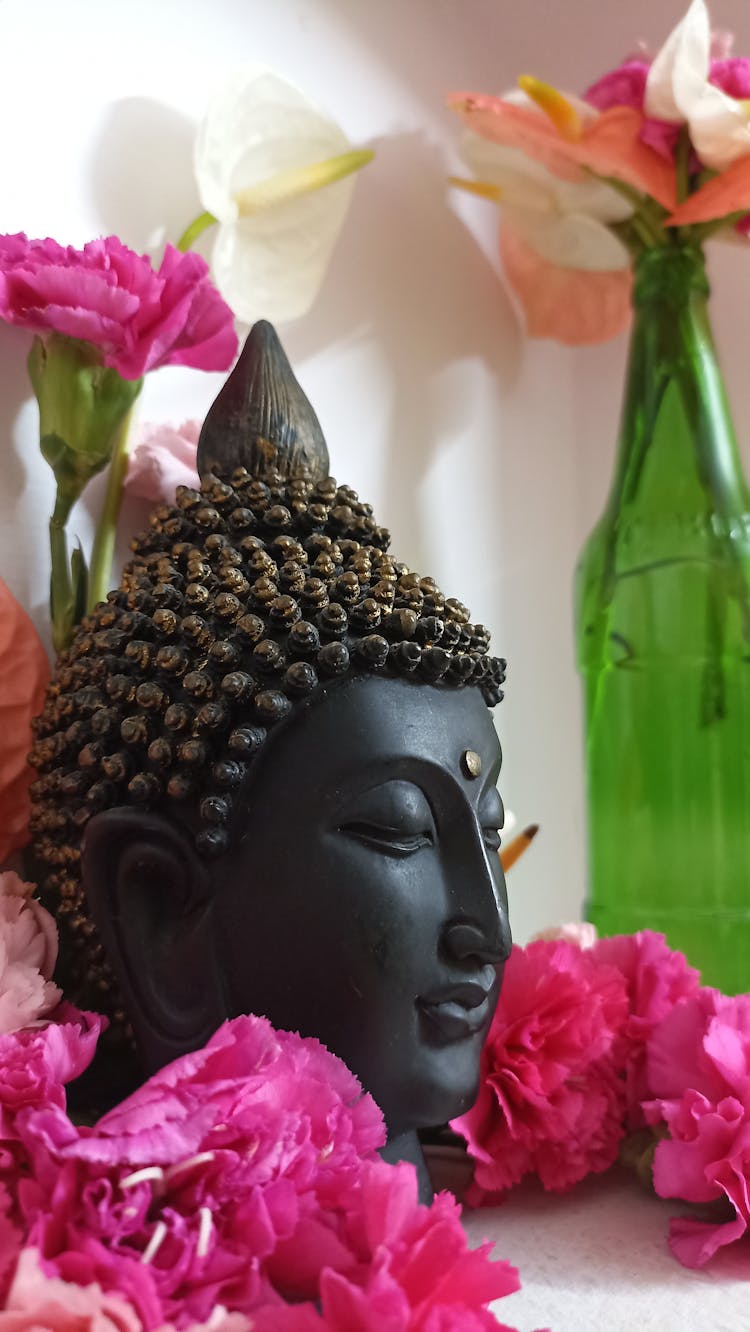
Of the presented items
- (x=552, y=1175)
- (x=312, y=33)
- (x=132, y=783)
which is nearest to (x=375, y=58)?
(x=312, y=33)

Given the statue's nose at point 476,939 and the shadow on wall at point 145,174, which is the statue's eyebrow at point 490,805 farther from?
the shadow on wall at point 145,174

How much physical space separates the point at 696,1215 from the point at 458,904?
29 cm

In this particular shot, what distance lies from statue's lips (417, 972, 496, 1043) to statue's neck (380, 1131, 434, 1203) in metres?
0.07

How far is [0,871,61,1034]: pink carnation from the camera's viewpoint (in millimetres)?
577

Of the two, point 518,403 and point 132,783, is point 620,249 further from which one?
point 132,783

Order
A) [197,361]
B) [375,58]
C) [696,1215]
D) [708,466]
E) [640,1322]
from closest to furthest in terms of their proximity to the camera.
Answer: [640,1322] → [696,1215] → [197,361] → [708,466] → [375,58]

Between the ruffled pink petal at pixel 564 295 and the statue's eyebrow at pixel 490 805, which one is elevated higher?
the ruffled pink petal at pixel 564 295

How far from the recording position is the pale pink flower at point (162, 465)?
813 mm

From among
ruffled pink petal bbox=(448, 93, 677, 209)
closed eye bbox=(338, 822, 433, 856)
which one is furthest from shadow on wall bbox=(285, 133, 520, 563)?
closed eye bbox=(338, 822, 433, 856)

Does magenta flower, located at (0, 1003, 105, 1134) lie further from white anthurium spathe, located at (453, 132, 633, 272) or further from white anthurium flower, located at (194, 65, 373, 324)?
white anthurium spathe, located at (453, 132, 633, 272)

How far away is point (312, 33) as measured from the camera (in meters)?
1.08

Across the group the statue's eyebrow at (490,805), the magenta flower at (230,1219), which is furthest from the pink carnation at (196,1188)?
the statue's eyebrow at (490,805)

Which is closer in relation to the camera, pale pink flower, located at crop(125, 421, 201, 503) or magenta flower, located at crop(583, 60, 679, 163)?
pale pink flower, located at crop(125, 421, 201, 503)

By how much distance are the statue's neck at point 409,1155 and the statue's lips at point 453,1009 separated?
0.07m
